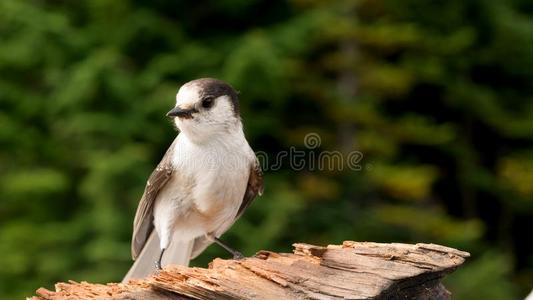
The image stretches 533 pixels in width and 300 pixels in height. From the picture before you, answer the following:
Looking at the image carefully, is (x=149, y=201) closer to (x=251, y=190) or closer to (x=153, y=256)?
(x=153, y=256)

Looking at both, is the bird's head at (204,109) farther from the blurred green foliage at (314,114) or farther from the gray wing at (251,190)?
the blurred green foliage at (314,114)

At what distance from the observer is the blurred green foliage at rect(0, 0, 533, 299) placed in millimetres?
11875

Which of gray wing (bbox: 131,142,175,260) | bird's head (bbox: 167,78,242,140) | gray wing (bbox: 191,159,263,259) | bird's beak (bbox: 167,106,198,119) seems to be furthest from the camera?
gray wing (bbox: 191,159,263,259)

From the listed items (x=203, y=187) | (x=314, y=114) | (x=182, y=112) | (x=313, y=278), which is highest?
(x=314, y=114)

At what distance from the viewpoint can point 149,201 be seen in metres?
7.08

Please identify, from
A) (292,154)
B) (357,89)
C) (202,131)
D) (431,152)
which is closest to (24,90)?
(292,154)

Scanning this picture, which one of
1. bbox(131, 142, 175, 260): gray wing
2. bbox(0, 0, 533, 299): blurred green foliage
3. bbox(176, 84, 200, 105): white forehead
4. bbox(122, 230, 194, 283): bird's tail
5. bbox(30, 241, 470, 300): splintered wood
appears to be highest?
bbox(0, 0, 533, 299): blurred green foliage

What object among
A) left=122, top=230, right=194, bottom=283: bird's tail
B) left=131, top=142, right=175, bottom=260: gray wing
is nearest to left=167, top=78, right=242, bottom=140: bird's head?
left=131, top=142, right=175, bottom=260: gray wing

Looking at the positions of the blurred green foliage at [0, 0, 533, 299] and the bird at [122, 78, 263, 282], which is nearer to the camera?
the bird at [122, 78, 263, 282]

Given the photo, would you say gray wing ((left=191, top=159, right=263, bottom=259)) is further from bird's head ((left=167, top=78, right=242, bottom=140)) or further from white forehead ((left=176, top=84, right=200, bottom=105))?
white forehead ((left=176, top=84, right=200, bottom=105))

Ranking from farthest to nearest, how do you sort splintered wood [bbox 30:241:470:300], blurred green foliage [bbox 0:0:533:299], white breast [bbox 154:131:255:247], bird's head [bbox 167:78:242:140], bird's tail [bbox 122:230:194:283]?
1. blurred green foliage [bbox 0:0:533:299]
2. bird's tail [bbox 122:230:194:283]
3. white breast [bbox 154:131:255:247]
4. bird's head [bbox 167:78:242:140]
5. splintered wood [bbox 30:241:470:300]

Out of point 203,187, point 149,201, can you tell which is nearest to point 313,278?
point 203,187

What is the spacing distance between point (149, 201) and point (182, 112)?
39.7 inches

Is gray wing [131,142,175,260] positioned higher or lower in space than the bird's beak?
lower
